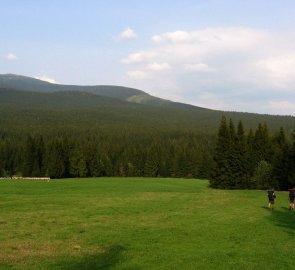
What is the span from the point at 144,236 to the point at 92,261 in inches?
263

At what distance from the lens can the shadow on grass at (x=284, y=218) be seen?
97.9ft

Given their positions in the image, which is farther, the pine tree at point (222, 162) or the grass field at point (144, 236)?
the pine tree at point (222, 162)

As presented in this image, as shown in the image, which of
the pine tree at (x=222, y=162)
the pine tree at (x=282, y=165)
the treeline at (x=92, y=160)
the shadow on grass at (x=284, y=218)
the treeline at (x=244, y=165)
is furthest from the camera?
the treeline at (x=92, y=160)

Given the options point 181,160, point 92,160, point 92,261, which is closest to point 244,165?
point 181,160

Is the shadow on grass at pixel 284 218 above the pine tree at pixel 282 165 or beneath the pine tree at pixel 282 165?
beneath

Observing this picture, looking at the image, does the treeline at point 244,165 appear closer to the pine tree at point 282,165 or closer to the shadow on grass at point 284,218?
the pine tree at point 282,165

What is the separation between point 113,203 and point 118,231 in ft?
52.1

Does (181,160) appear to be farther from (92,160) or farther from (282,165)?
(282,165)

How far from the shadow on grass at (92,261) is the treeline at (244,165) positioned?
5690 centimetres

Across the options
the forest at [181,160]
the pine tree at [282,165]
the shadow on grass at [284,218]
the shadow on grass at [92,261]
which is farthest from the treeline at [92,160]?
the shadow on grass at [92,261]

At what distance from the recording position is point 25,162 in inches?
4651

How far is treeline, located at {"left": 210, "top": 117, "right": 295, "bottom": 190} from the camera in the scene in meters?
73.7

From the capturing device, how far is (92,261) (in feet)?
62.7

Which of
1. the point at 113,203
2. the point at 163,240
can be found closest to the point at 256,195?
the point at 113,203
